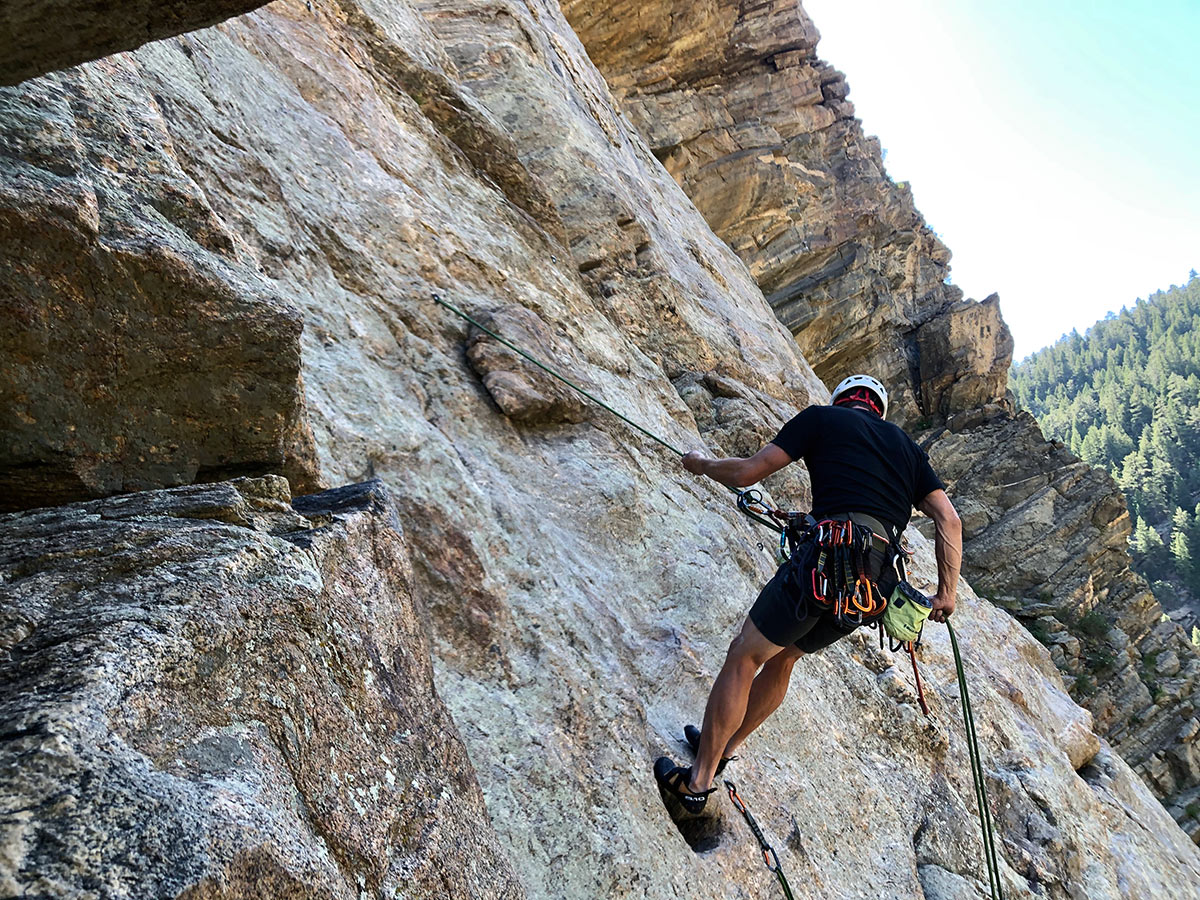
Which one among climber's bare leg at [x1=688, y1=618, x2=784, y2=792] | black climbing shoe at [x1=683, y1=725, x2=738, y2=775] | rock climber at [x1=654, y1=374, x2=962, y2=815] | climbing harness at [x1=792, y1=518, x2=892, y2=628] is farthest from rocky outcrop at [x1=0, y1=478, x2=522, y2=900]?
climbing harness at [x1=792, y1=518, x2=892, y2=628]

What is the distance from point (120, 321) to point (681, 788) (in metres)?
3.16

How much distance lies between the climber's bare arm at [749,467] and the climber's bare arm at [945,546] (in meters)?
0.91

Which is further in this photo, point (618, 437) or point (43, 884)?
point (618, 437)

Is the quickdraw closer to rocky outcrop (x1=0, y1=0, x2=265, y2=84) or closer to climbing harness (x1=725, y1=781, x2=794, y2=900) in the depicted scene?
climbing harness (x1=725, y1=781, x2=794, y2=900)

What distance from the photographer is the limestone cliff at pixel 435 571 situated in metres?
2.17

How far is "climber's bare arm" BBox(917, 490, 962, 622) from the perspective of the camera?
196 inches

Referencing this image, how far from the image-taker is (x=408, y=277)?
5949mm

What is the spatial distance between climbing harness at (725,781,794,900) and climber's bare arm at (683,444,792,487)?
161cm

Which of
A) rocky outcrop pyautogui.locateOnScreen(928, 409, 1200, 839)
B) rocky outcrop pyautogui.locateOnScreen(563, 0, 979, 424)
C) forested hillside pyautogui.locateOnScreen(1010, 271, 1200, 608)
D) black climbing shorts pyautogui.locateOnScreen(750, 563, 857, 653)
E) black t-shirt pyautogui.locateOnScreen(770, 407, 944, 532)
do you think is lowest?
black climbing shorts pyautogui.locateOnScreen(750, 563, 857, 653)

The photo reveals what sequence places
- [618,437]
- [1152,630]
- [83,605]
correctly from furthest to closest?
[1152,630], [618,437], [83,605]

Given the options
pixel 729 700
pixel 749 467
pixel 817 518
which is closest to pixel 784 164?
pixel 749 467

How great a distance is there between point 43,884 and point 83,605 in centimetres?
85

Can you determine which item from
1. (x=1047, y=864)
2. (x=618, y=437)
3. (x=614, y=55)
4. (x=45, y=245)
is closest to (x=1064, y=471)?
(x=614, y=55)

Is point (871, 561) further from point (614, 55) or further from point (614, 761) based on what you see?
point (614, 55)
